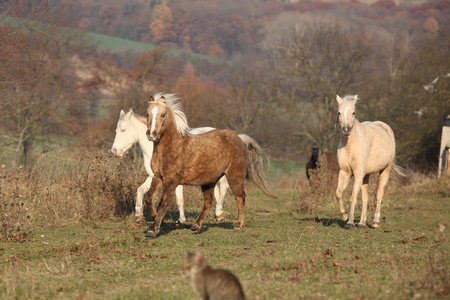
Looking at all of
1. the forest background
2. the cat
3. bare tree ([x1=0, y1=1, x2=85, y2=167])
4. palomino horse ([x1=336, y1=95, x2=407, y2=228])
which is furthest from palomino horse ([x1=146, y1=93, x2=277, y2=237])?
bare tree ([x1=0, y1=1, x2=85, y2=167])

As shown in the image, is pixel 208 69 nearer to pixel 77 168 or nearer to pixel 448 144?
pixel 448 144

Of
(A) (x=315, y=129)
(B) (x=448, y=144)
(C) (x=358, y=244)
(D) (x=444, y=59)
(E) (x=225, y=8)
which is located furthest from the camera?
(E) (x=225, y=8)

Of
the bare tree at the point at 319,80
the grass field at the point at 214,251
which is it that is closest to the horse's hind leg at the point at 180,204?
the grass field at the point at 214,251

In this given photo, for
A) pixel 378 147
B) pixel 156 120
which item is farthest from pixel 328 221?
pixel 156 120

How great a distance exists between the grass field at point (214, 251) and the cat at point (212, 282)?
0.55 metres

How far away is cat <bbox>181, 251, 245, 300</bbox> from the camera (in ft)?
14.4

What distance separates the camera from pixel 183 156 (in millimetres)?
9281

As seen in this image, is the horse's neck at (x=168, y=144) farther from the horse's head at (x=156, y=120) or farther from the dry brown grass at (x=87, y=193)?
the dry brown grass at (x=87, y=193)

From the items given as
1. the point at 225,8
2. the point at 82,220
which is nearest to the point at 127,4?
the point at 225,8

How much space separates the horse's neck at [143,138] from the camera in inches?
464

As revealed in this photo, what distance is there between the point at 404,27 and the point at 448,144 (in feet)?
221

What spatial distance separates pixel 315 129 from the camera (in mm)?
41469

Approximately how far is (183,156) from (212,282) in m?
4.91

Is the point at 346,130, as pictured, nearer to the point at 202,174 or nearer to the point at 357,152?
the point at 357,152
